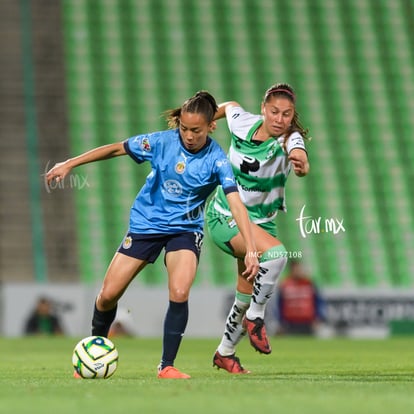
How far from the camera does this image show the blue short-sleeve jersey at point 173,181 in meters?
7.55

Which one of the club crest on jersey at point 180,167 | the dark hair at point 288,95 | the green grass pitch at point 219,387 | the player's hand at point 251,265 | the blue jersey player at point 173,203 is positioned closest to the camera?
the green grass pitch at point 219,387

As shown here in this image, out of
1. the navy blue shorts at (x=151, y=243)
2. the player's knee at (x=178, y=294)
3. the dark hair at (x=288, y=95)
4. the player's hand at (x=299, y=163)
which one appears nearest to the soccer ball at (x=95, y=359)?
the player's knee at (x=178, y=294)

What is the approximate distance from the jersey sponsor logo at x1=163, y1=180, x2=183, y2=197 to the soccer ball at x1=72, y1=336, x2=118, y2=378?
1069 millimetres

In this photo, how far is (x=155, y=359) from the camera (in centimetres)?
1130

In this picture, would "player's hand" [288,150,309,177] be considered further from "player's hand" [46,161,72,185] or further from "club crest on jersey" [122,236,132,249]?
"player's hand" [46,161,72,185]

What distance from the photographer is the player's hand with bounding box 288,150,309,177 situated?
720 centimetres

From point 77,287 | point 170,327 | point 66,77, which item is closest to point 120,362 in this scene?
point 170,327

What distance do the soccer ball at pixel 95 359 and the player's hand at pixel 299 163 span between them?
5.32 feet

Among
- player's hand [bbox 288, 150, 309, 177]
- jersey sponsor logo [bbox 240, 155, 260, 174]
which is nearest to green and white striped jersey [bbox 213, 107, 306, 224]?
jersey sponsor logo [bbox 240, 155, 260, 174]

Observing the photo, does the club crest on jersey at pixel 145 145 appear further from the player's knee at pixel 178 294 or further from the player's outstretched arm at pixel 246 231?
the player's knee at pixel 178 294

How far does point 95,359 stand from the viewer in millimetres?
7281

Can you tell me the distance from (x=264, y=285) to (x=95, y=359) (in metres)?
1.36

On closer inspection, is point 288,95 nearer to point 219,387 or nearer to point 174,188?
point 174,188

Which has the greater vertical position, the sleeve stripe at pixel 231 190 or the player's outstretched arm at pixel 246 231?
the sleeve stripe at pixel 231 190
